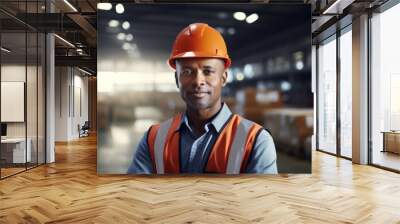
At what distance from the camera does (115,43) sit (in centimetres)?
628

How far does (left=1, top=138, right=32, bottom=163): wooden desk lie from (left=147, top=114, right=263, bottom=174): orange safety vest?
280cm

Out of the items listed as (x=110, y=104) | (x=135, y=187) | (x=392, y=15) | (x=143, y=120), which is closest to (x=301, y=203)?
(x=135, y=187)

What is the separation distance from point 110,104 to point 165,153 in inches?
49.1

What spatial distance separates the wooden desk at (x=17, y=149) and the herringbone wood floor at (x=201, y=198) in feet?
2.09

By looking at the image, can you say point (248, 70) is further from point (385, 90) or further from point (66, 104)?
point (66, 104)

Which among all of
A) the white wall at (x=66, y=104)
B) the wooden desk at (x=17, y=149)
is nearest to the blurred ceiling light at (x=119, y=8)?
the wooden desk at (x=17, y=149)

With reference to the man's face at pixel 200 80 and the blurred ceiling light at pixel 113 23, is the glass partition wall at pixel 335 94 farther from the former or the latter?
the blurred ceiling light at pixel 113 23

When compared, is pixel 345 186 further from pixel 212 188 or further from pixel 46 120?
pixel 46 120

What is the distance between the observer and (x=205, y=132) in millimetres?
6094

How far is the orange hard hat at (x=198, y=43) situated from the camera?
19.7 feet

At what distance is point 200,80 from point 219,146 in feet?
3.64

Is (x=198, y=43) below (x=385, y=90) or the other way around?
the other way around

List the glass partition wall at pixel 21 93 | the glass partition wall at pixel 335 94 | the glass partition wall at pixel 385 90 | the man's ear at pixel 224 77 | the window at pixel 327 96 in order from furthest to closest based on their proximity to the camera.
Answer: the window at pixel 327 96 → the glass partition wall at pixel 335 94 → the glass partition wall at pixel 385 90 → the glass partition wall at pixel 21 93 → the man's ear at pixel 224 77

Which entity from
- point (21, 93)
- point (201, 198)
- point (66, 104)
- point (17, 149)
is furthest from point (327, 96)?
point (66, 104)
